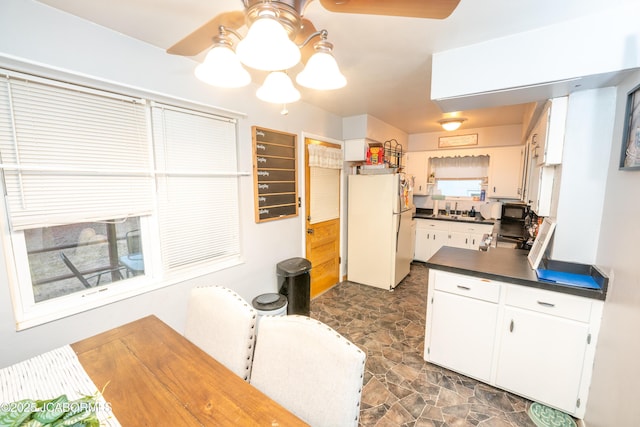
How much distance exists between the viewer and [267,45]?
778 millimetres

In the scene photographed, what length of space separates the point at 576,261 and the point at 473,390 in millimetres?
1151

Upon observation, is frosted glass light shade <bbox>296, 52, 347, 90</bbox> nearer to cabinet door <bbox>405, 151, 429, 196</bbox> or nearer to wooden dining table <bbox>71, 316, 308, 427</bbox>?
wooden dining table <bbox>71, 316, 308, 427</bbox>

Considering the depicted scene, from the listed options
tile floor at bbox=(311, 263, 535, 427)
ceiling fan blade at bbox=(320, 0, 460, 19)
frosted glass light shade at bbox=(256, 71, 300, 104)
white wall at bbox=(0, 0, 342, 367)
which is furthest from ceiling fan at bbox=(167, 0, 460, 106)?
tile floor at bbox=(311, 263, 535, 427)

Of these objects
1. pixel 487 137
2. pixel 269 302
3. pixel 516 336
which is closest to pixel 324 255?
pixel 269 302

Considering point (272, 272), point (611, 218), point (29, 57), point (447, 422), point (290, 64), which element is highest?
point (29, 57)

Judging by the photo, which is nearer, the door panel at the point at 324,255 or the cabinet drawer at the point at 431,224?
the door panel at the point at 324,255

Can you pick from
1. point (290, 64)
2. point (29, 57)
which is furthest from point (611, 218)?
point (29, 57)

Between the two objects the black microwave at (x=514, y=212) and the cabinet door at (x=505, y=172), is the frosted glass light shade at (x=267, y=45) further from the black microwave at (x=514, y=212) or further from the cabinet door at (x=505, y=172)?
the cabinet door at (x=505, y=172)

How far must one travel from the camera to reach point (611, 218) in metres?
1.53

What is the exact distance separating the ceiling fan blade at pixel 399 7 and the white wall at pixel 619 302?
128cm

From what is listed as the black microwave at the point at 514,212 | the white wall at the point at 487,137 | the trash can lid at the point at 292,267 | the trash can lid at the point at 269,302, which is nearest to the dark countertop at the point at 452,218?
the black microwave at the point at 514,212

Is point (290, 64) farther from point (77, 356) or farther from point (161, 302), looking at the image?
point (161, 302)

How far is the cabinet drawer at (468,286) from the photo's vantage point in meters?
1.84

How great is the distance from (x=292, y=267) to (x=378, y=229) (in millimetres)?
1427
